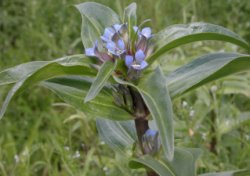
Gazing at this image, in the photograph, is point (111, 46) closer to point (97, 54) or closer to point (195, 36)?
point (97, 54)

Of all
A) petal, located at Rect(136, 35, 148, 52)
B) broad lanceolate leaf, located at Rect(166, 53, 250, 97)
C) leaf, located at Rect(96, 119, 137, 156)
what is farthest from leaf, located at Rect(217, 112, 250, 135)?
petal, located at Rect(136, 35, 148, 52)

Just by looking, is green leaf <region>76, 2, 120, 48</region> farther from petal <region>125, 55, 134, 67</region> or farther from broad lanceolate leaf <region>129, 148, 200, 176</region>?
broad lanceolate leaf <region>129, 148, 200, 176</region>

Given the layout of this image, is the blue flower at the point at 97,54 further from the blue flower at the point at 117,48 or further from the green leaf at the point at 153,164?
the green leaf at the point at 153,164

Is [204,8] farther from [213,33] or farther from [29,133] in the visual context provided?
[213,33]

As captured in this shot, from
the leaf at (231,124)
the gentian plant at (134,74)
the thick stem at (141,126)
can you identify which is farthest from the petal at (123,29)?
the leaf at (231,124)

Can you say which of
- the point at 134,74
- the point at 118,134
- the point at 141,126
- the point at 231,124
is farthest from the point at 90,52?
the point at 231,124

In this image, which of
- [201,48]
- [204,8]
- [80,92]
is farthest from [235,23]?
[80,92]
